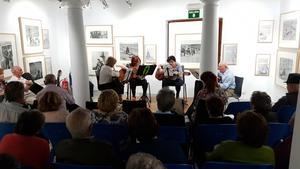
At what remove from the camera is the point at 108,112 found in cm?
316

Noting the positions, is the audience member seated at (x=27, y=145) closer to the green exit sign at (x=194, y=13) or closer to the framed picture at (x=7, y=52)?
the framed picture at (x=7, y=52)

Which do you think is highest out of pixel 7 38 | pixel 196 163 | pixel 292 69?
pixel 7 38

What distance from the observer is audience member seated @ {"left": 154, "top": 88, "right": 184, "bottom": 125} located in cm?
317

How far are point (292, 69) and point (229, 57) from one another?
1957mm

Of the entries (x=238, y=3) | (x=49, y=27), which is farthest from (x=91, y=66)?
(x=238, y=3)

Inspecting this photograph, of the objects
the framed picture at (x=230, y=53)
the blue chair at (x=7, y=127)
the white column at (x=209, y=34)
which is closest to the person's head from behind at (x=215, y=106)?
the blue chair at (x=7, y=127)

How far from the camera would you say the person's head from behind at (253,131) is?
6.58 feet

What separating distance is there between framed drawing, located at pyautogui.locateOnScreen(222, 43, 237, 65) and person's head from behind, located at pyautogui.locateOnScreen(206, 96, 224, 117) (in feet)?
16.5

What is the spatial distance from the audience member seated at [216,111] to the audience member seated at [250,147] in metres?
0.83

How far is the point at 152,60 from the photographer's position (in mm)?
8328

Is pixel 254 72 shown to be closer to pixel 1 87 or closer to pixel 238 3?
pixel 238 3

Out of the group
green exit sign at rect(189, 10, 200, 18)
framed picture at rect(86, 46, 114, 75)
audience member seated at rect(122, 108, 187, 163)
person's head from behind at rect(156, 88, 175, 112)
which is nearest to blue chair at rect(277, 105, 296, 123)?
person's head from behind at rect(156, 88, 175, 112)

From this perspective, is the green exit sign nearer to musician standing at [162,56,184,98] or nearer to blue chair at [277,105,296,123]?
musician standing at [162,56,184,98]

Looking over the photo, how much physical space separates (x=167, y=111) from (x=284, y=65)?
4529mm
